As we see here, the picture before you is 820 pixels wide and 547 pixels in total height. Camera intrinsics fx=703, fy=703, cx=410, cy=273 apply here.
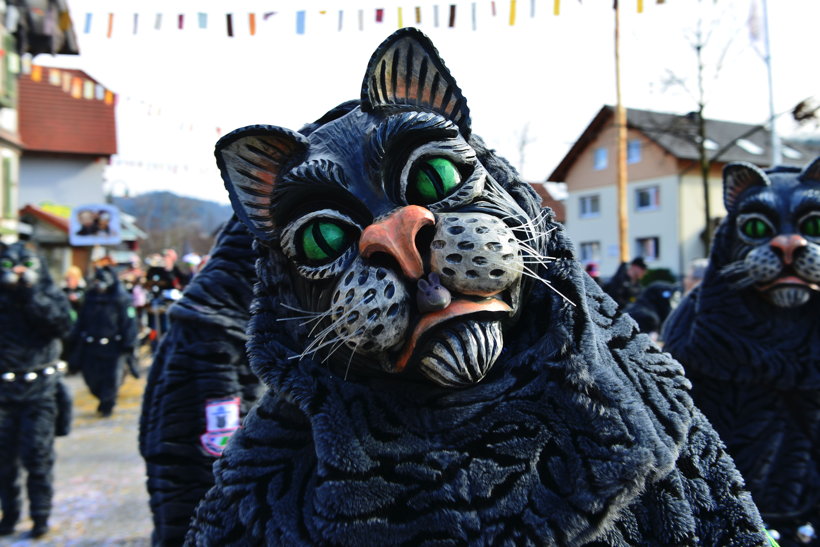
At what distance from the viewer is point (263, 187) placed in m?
1.29

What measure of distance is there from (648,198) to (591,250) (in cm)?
339

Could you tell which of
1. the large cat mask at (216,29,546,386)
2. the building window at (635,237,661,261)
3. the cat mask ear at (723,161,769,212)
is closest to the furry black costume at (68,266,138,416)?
the cat mask ear at (723,161,769,212)

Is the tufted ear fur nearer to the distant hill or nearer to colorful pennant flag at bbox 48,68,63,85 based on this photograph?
colorful pennant flag at bbox 48,68,63,85

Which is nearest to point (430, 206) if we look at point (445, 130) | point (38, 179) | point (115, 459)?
point (445, 130)

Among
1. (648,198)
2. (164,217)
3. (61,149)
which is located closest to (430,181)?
(648,198)

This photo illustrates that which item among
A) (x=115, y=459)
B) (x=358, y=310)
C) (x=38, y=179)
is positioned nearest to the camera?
(x=358, y=310)

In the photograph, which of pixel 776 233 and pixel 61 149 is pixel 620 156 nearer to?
pixel 776 233

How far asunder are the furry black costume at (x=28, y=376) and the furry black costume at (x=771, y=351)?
4.53 metres

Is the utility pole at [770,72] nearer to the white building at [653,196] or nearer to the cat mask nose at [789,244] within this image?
the white building at [653,196]

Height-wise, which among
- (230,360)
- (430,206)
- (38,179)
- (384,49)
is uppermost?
(38,179)

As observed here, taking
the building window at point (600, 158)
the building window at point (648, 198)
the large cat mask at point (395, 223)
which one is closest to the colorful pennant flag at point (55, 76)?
the large cat mask at point (395, 223)

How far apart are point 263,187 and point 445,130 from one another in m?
0.35

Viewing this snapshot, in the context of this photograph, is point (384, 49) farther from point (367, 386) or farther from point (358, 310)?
point (367, 386)

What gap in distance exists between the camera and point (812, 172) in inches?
118
